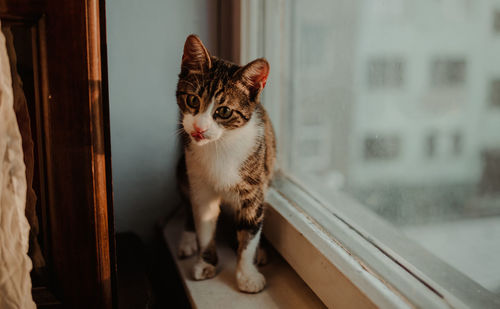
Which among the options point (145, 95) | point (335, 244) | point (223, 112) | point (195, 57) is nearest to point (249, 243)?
point (335, 244)

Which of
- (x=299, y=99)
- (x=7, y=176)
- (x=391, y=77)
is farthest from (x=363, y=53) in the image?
(x=7, y=176)

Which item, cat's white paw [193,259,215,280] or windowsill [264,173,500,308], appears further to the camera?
cat's white paw [193,259,215,280]

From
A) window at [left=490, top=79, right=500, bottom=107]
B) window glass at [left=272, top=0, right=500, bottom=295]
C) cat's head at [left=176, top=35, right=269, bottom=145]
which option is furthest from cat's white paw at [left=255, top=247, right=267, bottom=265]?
window at [left=490, top=79, right=500, bottom=107]

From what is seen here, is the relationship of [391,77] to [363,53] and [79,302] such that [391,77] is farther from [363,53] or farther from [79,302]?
[79,302]

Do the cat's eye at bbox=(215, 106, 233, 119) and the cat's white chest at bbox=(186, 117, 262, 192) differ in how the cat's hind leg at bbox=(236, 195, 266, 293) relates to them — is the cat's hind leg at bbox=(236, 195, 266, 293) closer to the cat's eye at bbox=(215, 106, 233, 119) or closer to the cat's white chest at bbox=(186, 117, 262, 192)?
the cat's white chest at bbox=(186, 117, 262, 192)

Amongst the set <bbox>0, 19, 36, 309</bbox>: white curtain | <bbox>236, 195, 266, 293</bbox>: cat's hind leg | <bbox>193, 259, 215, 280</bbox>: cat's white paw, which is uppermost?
<bbox>0, 19, 36, 309</bbox>: white curtain

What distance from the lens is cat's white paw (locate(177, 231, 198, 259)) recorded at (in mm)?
1057

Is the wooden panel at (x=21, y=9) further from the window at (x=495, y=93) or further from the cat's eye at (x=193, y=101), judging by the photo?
the window at (x=495, y=93)

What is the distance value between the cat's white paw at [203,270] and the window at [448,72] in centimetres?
63

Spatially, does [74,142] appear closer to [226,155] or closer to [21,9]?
[21,9]

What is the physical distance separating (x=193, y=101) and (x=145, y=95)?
38 cm

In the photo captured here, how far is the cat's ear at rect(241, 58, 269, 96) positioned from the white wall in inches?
15.8

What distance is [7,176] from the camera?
56 centimetres

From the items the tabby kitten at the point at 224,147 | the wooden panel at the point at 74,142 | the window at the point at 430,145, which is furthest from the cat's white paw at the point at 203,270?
the window at the point at 430,145
